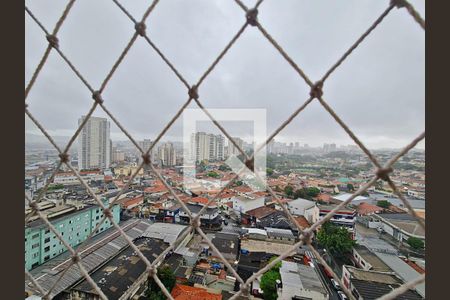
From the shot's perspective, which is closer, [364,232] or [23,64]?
[23,64]

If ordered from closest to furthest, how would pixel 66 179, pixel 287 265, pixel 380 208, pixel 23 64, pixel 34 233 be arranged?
pixel 23 64 → pixel 287 265 → pixel 34 233 → pixel 380 208 → pixel 66 179

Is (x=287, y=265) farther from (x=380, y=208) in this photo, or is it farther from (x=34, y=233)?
(x=34, y=233)

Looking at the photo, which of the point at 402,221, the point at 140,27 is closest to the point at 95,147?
the point at 140,27

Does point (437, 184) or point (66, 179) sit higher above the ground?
point (437, 184)

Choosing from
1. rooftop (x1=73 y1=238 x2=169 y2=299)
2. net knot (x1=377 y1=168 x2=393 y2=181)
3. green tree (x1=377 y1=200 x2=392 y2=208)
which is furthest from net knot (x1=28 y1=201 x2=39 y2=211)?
green tree (x1=377 y1=200 x2=392 y2=208)

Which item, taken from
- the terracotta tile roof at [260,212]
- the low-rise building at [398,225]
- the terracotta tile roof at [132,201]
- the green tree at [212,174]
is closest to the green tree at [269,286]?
the low-rise building at [398,225]

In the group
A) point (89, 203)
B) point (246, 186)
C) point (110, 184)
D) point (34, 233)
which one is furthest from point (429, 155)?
point (110, 184)

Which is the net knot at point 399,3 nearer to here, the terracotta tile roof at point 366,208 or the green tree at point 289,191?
the terracotta tile roof at point 366,208
